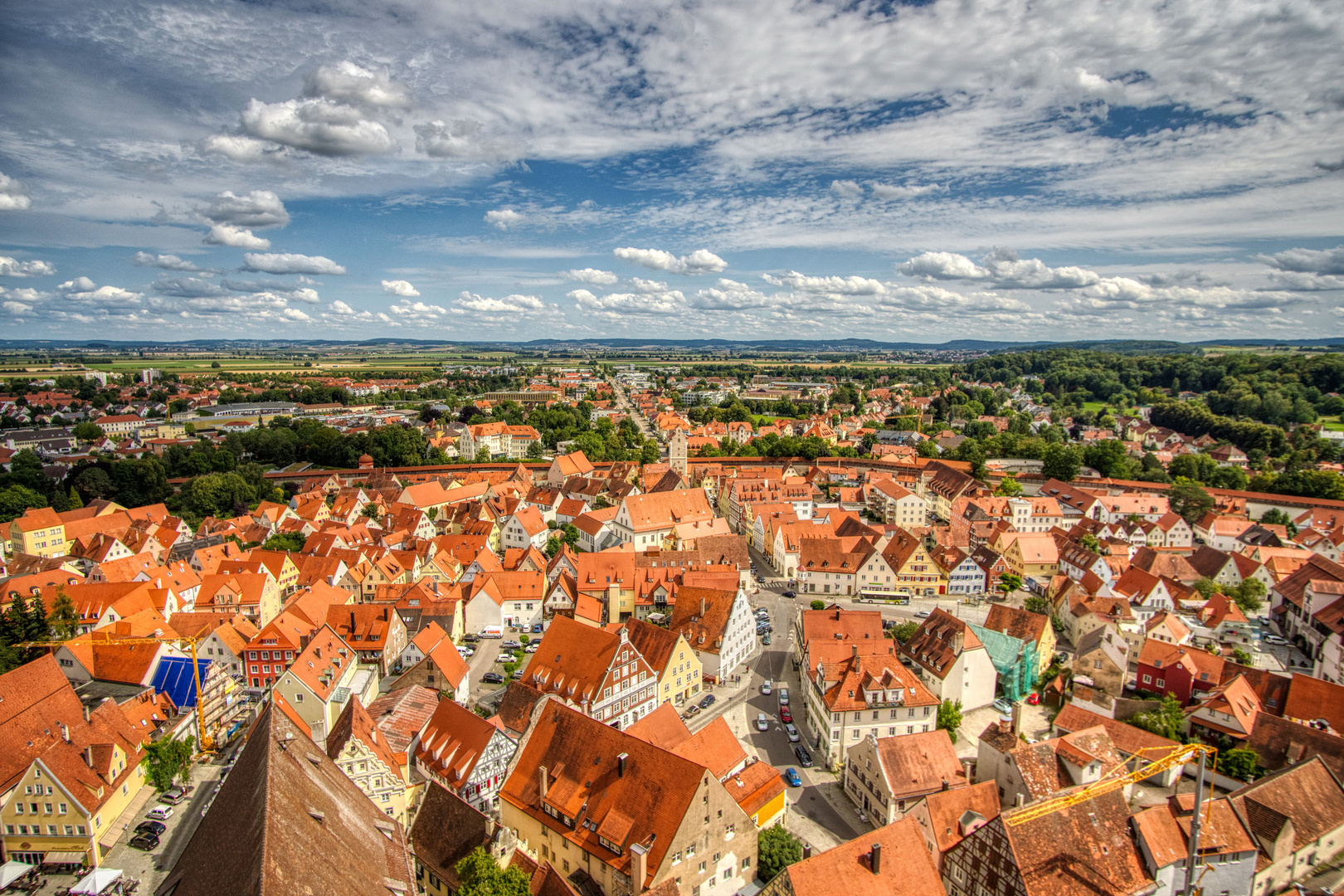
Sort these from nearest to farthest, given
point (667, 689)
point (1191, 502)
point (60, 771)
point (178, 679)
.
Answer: point (60, 771) → point (667, 689) → point (178, 679) → point (1191, 502)

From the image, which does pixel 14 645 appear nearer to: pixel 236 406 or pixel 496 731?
pixel 496 731

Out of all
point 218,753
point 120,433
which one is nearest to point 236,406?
point 120,433

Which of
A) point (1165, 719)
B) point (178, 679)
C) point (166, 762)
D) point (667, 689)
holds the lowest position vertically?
point (1165, 719)

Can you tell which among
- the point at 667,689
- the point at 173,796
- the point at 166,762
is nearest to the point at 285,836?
the point at 166,762

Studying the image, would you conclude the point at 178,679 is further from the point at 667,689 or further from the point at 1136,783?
the point at 1136,783

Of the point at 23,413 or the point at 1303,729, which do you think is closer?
the point at 1303,729

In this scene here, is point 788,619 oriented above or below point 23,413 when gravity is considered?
below

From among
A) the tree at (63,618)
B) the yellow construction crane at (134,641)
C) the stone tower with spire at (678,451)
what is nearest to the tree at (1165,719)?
the yellow construction crane at (134,641)
